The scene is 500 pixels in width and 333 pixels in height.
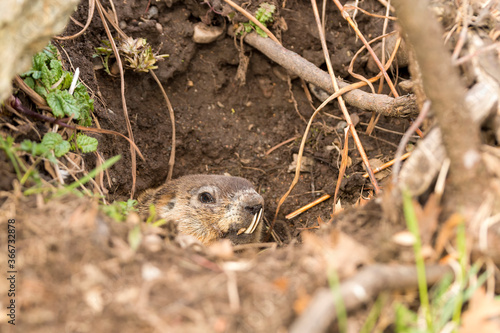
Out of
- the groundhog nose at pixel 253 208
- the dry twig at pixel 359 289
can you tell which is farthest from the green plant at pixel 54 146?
the dry twig at pixel 359 289

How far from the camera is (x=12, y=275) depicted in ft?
5.28

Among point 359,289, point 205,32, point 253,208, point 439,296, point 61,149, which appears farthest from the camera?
point 205,32

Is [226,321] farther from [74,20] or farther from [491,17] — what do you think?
[74,20]

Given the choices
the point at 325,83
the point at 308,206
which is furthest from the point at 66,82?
the point at 308,206

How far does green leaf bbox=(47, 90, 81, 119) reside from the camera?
8.74 ft

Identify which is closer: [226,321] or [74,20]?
[226,321]

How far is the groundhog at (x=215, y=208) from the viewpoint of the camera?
12.1ft

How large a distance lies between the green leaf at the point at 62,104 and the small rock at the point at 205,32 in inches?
69.3

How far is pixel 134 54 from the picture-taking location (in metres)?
3.82

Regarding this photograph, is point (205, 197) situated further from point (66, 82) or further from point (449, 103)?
point (449, 103)

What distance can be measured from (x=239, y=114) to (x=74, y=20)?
1855 mm

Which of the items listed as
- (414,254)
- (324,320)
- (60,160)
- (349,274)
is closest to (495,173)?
(414,254)

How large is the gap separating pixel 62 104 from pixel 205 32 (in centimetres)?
194

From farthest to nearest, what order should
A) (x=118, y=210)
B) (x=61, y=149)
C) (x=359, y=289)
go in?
(x=61, y=149), (x=118, y=210), (x=359, y=289)
